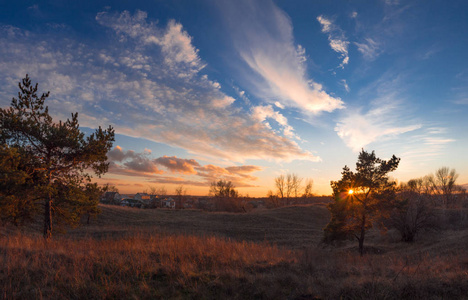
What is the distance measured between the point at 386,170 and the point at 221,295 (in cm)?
1879

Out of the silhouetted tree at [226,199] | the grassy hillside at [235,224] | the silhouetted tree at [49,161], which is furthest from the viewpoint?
the silhouetted tree at [226,199]

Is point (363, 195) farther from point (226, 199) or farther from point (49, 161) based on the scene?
point (226, 199)

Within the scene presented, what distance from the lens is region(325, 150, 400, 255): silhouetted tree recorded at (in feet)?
62.1

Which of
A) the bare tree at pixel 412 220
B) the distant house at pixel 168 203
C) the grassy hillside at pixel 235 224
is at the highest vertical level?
the bare tree at pixel 412 220

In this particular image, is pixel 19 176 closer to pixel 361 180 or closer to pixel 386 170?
pixel 361 180

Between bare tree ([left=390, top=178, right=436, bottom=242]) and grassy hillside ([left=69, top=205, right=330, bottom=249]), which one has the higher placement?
bare tree ([left=390, top=178, right=436, bottom=242])

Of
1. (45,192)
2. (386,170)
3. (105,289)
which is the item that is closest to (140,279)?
(105,289)

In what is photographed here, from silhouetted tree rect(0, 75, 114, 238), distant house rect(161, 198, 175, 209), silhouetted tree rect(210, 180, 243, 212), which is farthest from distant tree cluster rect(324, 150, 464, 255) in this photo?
distant house rect(161, 198, 175, 209)

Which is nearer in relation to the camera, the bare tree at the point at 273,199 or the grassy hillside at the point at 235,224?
the grassy hillside at the point at 235,224

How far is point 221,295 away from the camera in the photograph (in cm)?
Result: 512

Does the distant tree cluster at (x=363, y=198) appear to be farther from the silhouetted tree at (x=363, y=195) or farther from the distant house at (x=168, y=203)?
the distant house at (x=168, y=203)

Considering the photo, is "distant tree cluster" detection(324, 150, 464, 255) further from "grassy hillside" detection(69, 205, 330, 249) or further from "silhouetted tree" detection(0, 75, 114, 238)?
"silhouetted tree" detection(0, 75, 114, 238)

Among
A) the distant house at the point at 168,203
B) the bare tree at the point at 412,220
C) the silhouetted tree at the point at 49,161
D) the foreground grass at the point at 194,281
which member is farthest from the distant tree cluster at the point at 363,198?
the distant house at the point at 168,203

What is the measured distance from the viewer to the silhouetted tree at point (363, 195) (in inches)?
746
